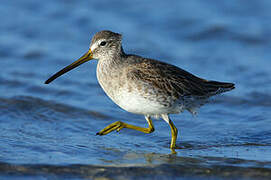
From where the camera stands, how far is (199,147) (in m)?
8.26

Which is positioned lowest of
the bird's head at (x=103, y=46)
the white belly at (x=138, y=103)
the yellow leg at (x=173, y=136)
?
the yellow leg at (x=173, y=136)

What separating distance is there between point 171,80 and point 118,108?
98.4 inches

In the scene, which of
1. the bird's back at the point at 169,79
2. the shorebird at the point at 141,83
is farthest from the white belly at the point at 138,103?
the bird's back at the point at 169,79

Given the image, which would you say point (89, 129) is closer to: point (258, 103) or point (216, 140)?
point (216, 140)

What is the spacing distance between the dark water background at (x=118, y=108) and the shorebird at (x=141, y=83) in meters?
0.66

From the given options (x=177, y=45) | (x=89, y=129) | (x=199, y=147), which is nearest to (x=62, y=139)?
(x=89, y=129)

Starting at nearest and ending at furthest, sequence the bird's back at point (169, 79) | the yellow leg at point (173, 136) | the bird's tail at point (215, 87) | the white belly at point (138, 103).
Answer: the white belly at point (138, 103)
the bird's back at point (169, 79)
the yellow leg at point (173, 136)
the bird's tail at point (215, 87)

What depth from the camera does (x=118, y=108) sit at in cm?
1035

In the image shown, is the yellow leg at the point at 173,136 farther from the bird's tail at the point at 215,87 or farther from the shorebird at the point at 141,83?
the bird's tail at the point at 215,87

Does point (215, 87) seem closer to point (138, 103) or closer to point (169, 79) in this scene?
point (169, 79)

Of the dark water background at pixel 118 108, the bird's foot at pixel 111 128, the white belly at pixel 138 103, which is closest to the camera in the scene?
the dark water background at pixel 118 108

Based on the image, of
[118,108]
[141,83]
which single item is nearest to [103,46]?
[141,83]

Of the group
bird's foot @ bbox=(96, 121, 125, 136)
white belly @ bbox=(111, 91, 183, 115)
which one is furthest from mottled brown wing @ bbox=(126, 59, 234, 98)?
bird's foot @ bbox=(96, 121, 125, 136)

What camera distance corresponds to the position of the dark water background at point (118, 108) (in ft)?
23.2
